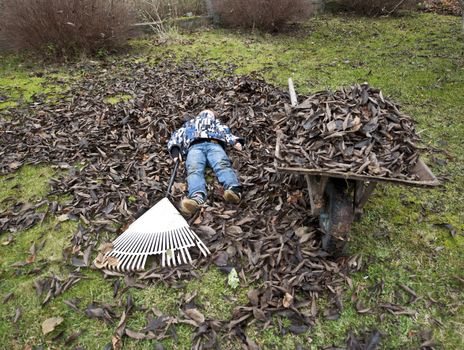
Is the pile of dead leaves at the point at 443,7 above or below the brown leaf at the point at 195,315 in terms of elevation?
above

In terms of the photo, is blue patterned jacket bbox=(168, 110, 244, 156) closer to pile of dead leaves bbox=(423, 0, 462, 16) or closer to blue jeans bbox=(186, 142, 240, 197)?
blue jeans bbox=(186, 142, 240, 197)

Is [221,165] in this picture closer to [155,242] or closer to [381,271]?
[155,242]

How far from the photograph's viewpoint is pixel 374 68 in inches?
236

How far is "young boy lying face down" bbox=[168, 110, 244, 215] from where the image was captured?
9.77 feet

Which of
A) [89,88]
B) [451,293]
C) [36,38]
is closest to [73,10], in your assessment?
[36,38]

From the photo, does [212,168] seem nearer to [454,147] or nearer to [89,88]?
[454,147]

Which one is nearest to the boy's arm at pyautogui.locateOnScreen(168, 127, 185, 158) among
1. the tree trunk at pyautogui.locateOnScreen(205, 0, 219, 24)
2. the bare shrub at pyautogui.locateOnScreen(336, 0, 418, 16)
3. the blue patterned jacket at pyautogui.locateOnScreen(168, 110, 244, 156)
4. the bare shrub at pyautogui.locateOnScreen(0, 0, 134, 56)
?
the blue patterned jacket at pyautogui.locateOnScreen(168, 110, 244, 156)

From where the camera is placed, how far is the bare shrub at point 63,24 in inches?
243

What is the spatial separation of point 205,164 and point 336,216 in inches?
63.2

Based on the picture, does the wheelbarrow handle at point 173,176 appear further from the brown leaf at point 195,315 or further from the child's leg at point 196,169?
the brown leaf at point 195,315

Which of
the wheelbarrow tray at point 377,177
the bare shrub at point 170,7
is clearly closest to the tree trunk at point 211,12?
the bare shrub at point 170,7

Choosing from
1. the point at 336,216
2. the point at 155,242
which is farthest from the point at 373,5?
the point at 155,242

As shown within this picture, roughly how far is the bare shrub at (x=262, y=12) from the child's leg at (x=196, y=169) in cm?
591

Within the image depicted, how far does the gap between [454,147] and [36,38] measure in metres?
7.38
